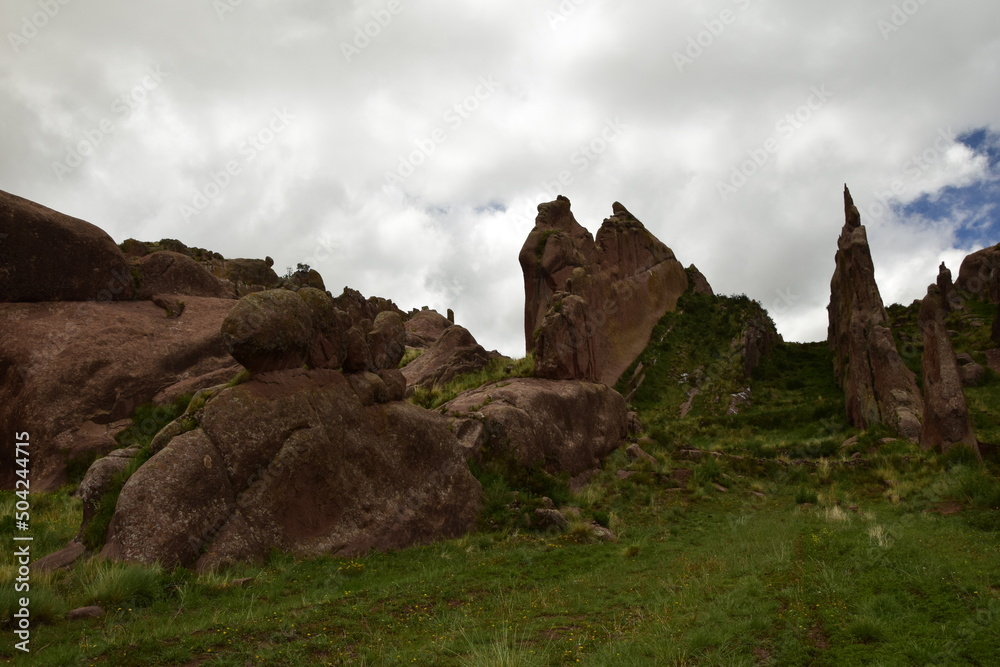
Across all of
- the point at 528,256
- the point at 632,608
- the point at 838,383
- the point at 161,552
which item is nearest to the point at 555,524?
the point at 632,608

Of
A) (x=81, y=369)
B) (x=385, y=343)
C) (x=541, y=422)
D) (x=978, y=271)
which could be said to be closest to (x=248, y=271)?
(x=81, y=369)

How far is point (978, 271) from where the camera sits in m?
70.2

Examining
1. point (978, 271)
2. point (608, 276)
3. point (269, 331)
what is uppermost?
point (978, 271)

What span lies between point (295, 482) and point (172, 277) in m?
17.7

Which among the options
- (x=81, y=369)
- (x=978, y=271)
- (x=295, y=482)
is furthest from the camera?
(x=978, y=271)

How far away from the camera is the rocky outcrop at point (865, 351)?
32656 millimetres

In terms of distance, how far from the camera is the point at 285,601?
1020cm

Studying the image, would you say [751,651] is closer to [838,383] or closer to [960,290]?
[838,383]

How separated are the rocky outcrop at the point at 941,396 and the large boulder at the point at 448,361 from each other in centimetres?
2022

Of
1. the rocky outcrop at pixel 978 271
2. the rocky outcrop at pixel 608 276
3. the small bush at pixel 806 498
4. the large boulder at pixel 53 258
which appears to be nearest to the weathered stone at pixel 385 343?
the large boulder at pixel 53 258

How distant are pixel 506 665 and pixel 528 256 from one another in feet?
140

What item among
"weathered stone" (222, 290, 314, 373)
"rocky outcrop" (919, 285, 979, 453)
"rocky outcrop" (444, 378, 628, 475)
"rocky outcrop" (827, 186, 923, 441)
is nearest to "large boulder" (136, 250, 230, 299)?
"rocky outcrop" (444, 378, 628, 475)

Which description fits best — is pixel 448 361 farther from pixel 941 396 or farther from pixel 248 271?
pixel 248 271

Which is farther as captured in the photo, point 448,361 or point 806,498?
point 448,361
